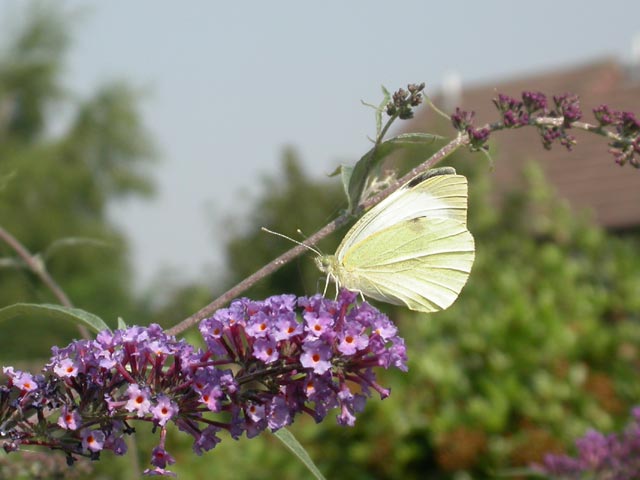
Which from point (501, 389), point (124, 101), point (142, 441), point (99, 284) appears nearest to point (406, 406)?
point (501, 389)

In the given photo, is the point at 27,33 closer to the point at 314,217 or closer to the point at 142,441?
the point at 314,217

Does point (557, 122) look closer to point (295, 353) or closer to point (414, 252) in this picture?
point (414, 252)

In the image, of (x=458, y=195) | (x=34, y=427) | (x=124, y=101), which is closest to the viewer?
(x=34, y=427)

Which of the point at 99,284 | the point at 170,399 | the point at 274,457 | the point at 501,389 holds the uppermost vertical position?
the point at 170,399

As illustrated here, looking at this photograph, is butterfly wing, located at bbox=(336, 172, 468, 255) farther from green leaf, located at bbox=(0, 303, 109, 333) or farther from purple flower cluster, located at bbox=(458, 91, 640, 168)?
green leaf, located at bbox=(0, 303, 109, 333)

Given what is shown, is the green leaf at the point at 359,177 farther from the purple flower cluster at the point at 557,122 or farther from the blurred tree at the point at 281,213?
the blurred tree at the point at 281,213

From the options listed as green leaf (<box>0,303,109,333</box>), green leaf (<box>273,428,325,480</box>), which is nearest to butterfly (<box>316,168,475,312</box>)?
green leaf (<box>273,428,325,480</box>)

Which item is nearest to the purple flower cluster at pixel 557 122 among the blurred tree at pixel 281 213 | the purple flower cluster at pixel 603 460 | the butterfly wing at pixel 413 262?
the butterfly wing at pixel 413 262
